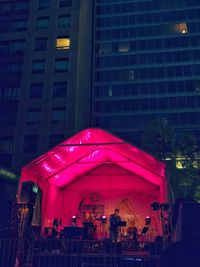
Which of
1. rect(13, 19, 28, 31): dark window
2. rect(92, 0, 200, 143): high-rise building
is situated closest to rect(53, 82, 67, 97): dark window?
rect(92, 0, 200, 143): high-rise building

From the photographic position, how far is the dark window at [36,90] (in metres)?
41.0

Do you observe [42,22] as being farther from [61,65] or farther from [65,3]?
[61,65]

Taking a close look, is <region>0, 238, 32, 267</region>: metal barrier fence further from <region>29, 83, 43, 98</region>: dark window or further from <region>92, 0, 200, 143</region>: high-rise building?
<region>92, 0, 200, 143</region>: high-rise building

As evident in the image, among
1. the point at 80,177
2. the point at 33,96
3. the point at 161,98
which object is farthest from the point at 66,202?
the point at 161,98

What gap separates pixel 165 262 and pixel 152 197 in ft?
41.0

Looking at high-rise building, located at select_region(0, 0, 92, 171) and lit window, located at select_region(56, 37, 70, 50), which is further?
lit window, located at select_region(56, 37, 70, 50)

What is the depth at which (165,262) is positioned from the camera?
13.9 ft

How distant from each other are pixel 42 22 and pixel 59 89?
40.1 feet

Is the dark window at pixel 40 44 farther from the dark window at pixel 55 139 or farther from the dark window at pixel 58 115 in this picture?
the dark window at pixel 55 139

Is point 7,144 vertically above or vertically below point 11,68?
below

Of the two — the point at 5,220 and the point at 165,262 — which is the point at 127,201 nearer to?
the point at 5,220

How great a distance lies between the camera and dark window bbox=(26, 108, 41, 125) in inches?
1551

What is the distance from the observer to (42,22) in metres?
44.8

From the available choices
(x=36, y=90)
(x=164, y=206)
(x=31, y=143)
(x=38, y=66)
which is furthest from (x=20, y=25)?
(x=164, y=206)
